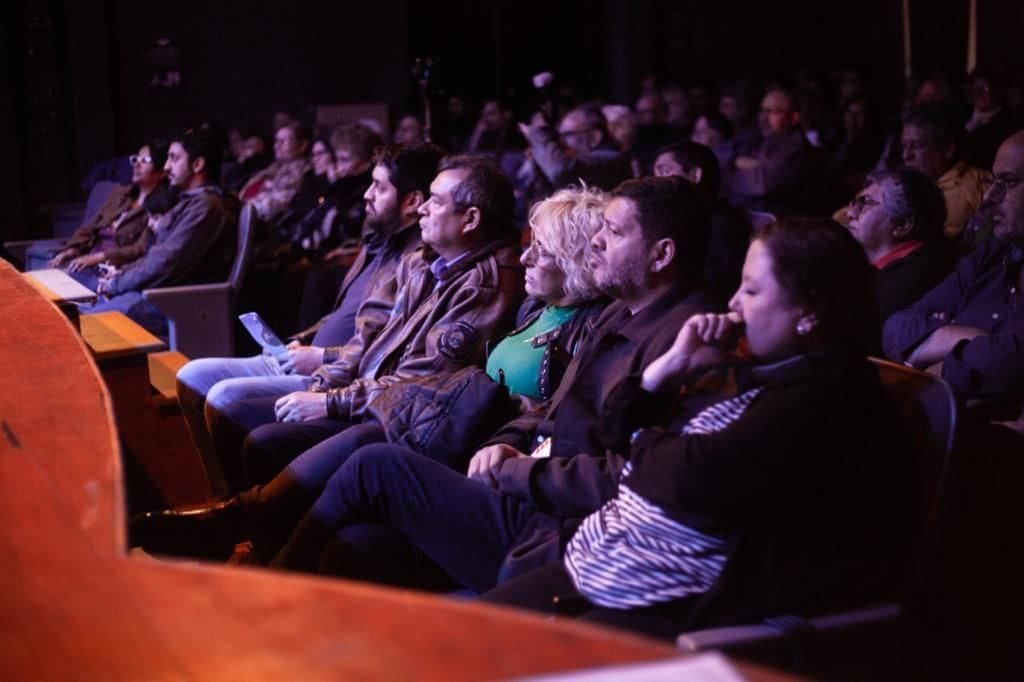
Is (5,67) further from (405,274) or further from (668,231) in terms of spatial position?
(668,231)

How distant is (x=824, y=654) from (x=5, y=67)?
8484mm

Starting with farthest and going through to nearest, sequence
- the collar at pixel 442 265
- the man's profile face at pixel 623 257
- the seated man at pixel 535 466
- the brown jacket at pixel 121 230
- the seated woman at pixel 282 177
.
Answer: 1. the seated woman at pixel 282 177
2. the brown jacket at pixel 121 230
3. the collar at pixel 442 265
4. the man's profile face at pixel 623 257
5. the seated man at pixel 535 466

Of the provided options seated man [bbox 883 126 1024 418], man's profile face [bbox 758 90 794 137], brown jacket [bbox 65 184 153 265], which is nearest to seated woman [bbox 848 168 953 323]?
seated man [bbox 883 126 1024 418]

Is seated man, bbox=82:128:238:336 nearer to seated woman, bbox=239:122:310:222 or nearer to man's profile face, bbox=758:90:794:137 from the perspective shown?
seated woman, bbox=239:122:310:222

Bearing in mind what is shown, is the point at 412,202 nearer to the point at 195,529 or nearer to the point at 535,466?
the point at 195,529

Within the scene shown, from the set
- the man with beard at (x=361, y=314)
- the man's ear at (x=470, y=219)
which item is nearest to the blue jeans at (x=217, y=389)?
the man with beard at (x=361, y=314)

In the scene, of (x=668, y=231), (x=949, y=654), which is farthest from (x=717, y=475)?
(x=949, y=654)

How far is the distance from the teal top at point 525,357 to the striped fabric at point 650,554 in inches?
32.2

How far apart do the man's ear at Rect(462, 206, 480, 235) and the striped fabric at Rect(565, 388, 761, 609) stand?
133 cm

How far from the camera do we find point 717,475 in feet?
5.32

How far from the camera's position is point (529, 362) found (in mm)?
2646

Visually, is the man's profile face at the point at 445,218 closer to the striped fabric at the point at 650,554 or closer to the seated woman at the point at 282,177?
the striped fabric at the point at 650,554

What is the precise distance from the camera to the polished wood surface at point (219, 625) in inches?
43.8

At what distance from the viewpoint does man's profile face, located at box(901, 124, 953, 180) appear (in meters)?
4.37
